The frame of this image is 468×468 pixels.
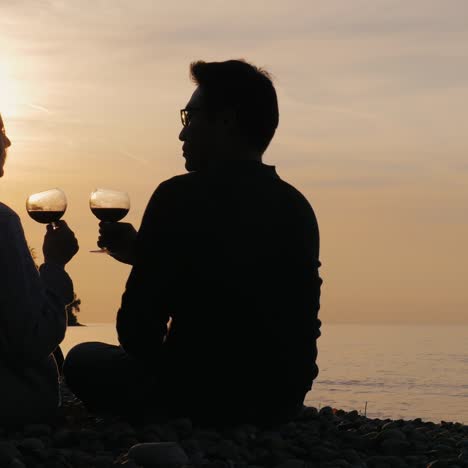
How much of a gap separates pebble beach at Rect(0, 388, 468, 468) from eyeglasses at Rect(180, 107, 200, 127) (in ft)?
5.87

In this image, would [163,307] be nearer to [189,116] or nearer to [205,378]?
[205,378]

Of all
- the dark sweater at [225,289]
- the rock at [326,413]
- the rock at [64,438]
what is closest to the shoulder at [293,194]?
the dark sweater at [225,289]

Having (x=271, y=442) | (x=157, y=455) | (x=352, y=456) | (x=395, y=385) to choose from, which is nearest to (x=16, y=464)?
(x=157, y=455)

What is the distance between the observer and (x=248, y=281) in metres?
5.53

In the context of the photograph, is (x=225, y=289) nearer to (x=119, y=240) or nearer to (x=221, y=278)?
(x=221, y=278)

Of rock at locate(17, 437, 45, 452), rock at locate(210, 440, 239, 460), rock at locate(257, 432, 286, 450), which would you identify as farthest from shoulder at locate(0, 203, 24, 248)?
rock at locate(257, 432, 286, 450)

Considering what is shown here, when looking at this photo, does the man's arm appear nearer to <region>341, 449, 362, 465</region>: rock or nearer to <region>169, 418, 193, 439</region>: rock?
<region>169, 418, 193, 439</region>: rock

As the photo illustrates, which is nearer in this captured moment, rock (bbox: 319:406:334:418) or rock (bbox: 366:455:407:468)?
rock (bbox: 366:455:407:468)

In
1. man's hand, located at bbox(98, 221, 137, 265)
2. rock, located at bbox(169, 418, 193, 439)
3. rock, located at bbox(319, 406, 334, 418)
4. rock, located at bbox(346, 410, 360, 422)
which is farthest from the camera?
rock, located at bbox(346, 410, 360, 422)

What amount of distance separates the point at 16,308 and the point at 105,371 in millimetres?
1077

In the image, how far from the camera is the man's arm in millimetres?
5465

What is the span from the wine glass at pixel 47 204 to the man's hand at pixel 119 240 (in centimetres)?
91

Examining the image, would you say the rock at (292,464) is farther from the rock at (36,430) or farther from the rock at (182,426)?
Result: the rock at (36,430)

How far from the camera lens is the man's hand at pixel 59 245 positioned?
538 centimetres
